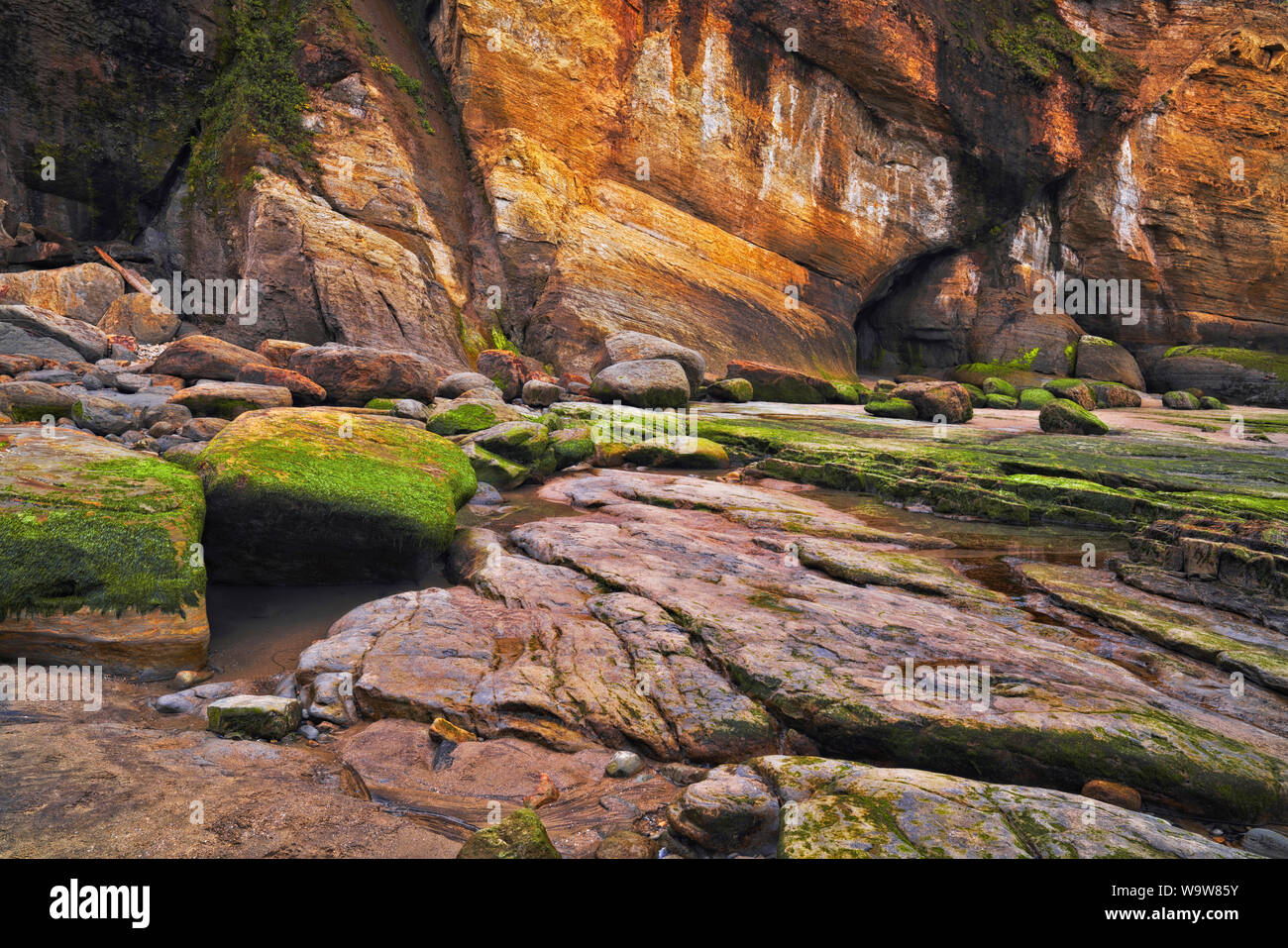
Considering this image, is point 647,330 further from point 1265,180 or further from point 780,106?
point 1265,180

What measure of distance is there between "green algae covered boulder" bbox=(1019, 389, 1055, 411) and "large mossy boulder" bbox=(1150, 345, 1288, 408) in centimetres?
1050

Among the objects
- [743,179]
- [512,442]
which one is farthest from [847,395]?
[512,442]

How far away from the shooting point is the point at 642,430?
11484 mm

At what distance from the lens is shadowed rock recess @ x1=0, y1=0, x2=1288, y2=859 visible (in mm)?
3156

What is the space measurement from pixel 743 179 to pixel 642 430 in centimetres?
1692

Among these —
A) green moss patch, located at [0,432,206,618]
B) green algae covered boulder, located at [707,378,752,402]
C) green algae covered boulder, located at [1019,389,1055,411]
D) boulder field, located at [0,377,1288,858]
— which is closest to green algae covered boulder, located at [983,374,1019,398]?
green algae covered boulder, located at [1019,389,1055,411]

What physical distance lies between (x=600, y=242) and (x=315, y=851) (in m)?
21.0

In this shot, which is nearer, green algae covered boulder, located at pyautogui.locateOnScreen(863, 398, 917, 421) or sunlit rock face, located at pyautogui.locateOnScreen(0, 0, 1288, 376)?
green algae covered boulder, located at pyautogui.locateOnScreen(863, 398, 917, 421)

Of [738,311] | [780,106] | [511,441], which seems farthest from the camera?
[780,106]

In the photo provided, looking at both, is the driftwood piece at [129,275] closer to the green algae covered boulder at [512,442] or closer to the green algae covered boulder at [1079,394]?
the green algae covered boulder at [512,442]

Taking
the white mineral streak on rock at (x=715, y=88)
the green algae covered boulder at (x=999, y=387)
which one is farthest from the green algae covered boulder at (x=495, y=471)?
the green algae covered boulder at (x=999, y=387)

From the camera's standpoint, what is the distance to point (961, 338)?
98.4ft

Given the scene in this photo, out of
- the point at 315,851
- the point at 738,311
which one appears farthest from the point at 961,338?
the point at 315,851

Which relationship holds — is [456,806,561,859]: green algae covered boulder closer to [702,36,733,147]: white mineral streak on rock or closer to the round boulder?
the round boulder
